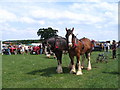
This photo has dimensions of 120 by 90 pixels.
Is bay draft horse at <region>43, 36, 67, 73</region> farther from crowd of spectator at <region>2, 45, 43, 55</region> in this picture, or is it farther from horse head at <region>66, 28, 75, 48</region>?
crowd of spectator at <region>2, 45, 43, 55</region>

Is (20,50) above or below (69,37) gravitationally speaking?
below

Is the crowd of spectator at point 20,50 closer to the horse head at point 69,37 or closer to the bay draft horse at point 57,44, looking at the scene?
the bay draft horse at point 57,44

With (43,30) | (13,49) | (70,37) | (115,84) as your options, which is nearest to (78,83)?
(115,84)

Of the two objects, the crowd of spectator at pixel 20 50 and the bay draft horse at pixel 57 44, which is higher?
the bay draft horse at pixel 57 44

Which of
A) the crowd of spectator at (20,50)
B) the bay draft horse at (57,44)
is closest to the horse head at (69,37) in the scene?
the bay draft horse at (57,44)

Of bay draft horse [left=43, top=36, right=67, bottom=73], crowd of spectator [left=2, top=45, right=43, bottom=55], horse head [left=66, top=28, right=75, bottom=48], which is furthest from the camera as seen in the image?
crowd of spectator [left=2, top=45, right=43, bottom=55]

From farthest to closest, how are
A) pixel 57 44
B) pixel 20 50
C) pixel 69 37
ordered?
pixel 20 50, pixel 57 44, pixel 69 37

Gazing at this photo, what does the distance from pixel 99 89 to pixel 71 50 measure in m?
3.92

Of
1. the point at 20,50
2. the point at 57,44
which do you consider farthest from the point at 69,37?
the point at 20,50

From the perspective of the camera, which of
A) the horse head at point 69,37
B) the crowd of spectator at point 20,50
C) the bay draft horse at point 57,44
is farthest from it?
the crowd of spectator at point 20,50

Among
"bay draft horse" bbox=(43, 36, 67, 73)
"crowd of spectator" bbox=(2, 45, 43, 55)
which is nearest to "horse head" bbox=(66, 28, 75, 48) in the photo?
"bay draft horse" bbox=(43, 36, 67, 73)

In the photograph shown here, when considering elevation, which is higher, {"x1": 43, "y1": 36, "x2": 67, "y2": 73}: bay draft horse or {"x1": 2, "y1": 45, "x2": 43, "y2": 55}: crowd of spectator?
{"x1": 43, "y1": 36, "x2": 67, "y2": 73}: bay draft horse

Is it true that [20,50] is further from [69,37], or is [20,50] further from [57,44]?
[69,37]

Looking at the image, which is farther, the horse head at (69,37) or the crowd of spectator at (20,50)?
the crowd of spectator at (20,50)
